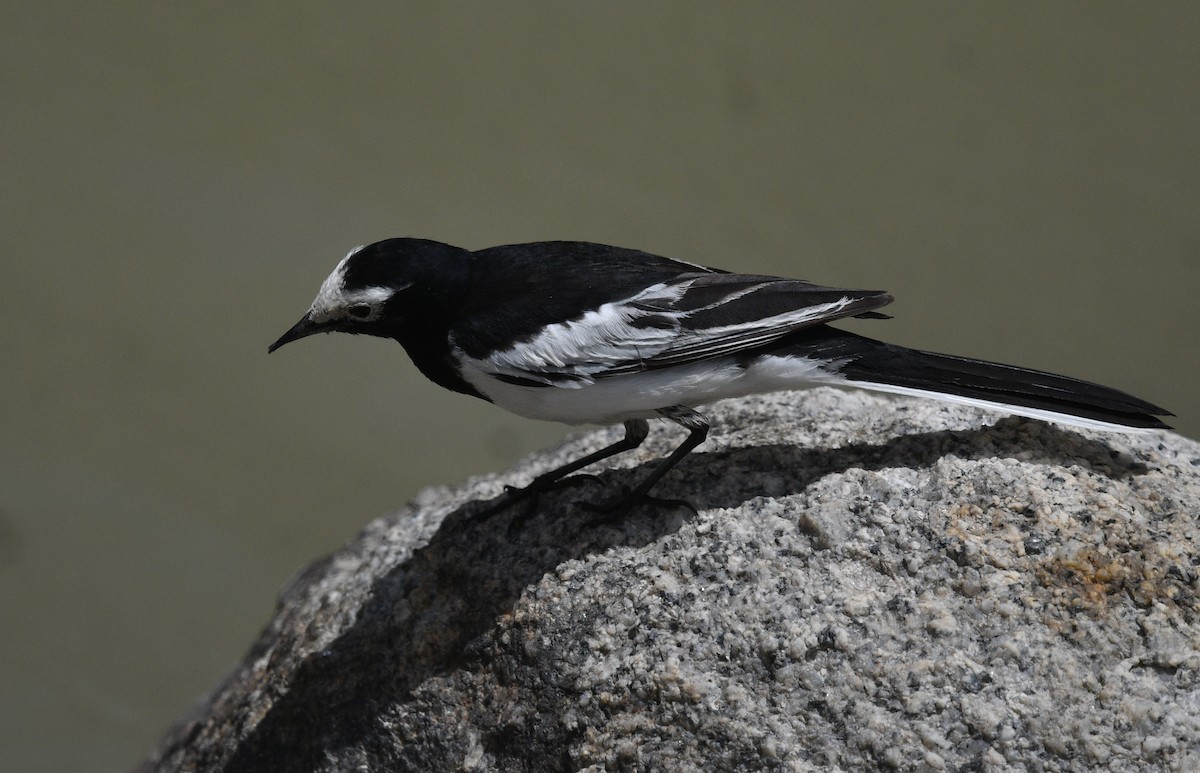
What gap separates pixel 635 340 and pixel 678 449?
0.39m

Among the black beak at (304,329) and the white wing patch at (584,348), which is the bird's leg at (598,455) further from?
the black beak at (304,329)

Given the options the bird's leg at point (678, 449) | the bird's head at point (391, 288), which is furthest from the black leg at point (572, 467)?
the bird's head at point (391, 288)

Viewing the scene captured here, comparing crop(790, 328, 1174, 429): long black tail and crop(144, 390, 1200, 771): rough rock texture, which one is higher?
crop(790, 328, 1174, 429): long black tail

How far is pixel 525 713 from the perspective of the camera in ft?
9.12

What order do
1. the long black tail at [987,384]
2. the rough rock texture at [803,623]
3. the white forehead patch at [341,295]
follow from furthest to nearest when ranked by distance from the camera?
the white forehead patch at [341,295] → the long black tail at [987,384] → the rough rock texture at [803,623]

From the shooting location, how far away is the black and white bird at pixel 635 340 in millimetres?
2758

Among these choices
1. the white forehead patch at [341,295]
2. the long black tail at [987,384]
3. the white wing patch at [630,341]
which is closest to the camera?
the long black tail at [987,384]

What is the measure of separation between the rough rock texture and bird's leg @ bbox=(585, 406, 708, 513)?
6 cm

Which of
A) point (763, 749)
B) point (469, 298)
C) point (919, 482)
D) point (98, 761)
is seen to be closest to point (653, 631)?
point (763, 749)

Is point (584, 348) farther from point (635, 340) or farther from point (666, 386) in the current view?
point (666, 386)

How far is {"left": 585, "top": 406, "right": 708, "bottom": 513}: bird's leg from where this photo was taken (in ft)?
9.82

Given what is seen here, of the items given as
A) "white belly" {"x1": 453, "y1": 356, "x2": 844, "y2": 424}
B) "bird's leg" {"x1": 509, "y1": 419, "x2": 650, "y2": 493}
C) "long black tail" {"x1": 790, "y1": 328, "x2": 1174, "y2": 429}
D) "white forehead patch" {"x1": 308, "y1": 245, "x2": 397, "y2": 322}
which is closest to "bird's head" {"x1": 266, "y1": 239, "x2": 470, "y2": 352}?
"white forehead patch" {"x1": 308, "y1": 245, "x2": 397, "y2": 322}

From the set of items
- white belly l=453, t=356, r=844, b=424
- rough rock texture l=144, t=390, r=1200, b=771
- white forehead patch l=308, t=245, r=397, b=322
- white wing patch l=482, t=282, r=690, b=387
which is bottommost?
rough rock texture l=144, t=390, r=1200, b=771

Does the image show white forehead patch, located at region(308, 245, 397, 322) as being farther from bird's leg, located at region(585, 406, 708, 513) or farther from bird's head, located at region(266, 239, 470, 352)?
bird's leg, located at region(585, 406, 708, 513)
